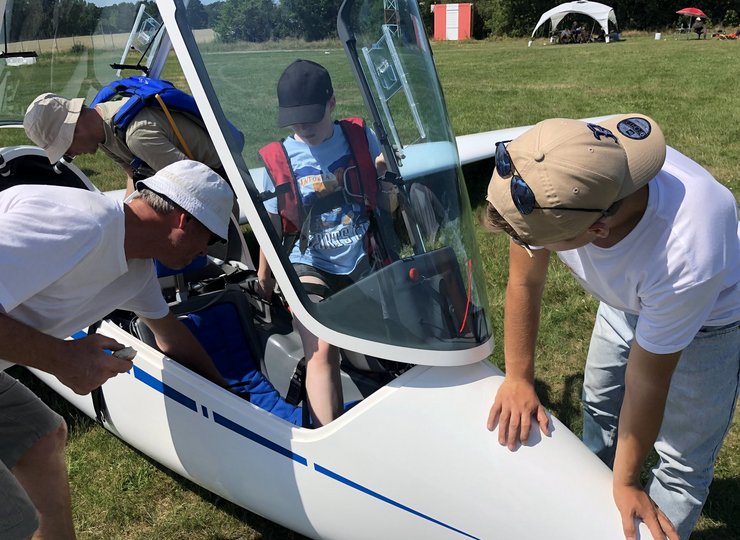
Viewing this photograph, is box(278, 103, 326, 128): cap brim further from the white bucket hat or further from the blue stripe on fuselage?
the blue stripe on fuselage

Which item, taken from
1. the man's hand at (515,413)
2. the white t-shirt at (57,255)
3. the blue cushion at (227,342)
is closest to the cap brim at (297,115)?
the white t-shirt at (57,255)

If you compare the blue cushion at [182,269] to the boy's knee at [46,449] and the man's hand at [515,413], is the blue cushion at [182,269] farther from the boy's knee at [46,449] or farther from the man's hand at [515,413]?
the man's hand at [515,413]

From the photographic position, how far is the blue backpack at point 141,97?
302 centimetres

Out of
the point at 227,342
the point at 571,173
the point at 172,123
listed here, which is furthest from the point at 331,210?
the point at 172,123

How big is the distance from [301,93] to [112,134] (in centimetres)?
155

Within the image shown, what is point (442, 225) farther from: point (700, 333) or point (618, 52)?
point (618, 52)

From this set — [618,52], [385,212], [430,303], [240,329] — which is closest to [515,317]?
[430,303]

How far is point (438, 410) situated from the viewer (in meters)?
1.89

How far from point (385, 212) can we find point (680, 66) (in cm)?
1558

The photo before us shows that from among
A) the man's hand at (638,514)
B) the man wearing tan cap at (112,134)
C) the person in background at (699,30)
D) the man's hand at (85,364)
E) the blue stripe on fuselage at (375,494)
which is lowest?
the person in background at (699,30)

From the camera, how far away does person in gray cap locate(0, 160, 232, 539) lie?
160 cm

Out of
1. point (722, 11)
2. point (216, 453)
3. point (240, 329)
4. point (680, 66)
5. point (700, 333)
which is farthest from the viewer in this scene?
point (722, 11)

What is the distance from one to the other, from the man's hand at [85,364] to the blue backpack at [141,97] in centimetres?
143

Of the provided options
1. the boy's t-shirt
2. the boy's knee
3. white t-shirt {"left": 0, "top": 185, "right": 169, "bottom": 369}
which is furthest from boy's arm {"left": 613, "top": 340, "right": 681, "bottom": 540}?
the boy's knee
